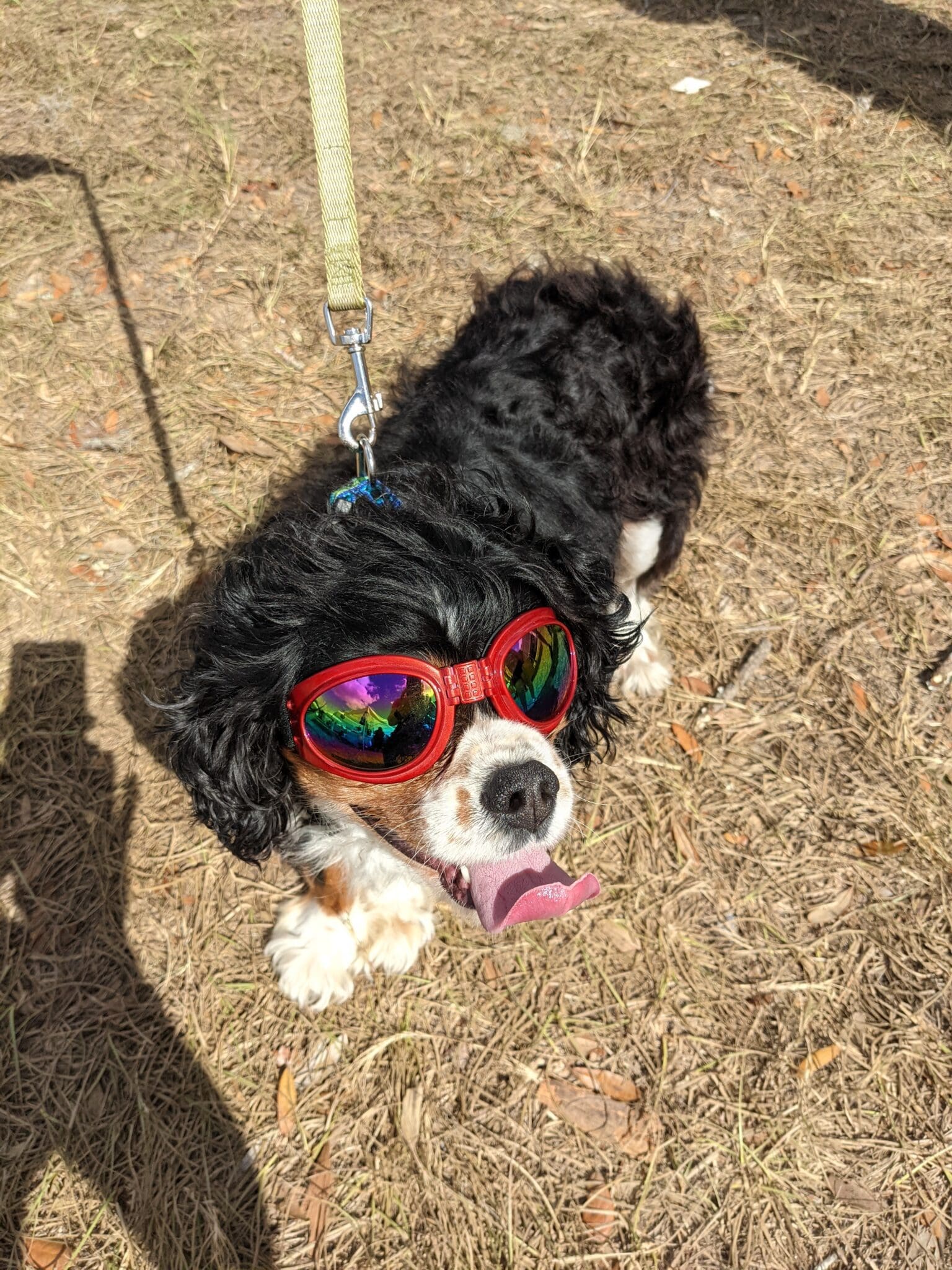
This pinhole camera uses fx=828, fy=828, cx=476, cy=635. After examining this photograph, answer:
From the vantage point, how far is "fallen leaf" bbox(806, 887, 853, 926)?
3.31m

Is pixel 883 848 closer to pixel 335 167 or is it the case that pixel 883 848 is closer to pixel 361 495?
pixel 361 495

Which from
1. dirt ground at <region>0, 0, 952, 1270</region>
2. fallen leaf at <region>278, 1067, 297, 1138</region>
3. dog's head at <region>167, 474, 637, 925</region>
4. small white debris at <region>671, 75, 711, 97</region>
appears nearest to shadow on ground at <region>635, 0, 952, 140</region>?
dirt ground at <region>0, 0, 952, 1270</region>

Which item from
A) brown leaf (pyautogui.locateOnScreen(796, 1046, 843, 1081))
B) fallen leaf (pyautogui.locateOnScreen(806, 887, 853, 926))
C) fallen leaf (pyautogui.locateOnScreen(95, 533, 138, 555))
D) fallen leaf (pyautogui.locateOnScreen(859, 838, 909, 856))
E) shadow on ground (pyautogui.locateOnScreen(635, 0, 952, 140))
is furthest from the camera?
shadow on ground (pyautogui.locateOnScreen(635, 0, 952, 140))

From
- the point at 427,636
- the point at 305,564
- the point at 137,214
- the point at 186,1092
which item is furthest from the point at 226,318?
the point at 186,1092

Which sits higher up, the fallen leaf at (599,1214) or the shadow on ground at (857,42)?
the shadow on ground at (857,42)

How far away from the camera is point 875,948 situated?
3240mm

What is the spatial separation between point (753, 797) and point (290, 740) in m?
2.24

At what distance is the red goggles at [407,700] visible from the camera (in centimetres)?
200

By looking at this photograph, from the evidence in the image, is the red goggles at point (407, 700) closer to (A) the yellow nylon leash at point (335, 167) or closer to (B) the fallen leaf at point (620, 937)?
(A) the yellow nylon leash at point (335, 167)

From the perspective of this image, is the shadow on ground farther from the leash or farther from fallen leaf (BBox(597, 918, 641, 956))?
fallen leaf (BBox(597, 918, 641, 956))

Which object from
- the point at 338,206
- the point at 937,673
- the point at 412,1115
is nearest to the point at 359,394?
the point at 338,206

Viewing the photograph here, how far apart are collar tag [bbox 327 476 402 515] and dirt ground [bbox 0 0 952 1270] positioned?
1.62m

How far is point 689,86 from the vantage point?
21.1 feet

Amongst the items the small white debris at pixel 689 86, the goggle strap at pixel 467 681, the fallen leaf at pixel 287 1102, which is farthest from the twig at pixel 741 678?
the small white debris at pixel 689 86
